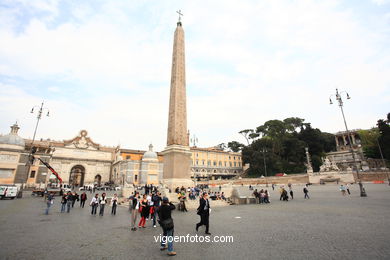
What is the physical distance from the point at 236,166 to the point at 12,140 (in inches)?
2270

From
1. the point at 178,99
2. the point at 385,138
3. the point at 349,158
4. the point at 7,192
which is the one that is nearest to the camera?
the point at 178,99

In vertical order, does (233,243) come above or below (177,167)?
below

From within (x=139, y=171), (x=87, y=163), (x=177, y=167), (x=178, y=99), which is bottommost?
(x=177, y=167)

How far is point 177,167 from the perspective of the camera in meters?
14.3

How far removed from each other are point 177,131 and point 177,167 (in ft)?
9.11

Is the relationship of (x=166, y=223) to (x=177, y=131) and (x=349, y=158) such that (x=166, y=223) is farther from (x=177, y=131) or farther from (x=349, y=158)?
(x=349, y=158)

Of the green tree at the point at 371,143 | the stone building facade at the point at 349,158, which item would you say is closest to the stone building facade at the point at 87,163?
the stone building facade at the point at 349,158

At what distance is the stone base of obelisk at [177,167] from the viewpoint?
46.6ft

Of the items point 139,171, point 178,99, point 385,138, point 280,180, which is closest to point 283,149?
point 280,180

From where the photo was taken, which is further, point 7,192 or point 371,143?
point 371,143

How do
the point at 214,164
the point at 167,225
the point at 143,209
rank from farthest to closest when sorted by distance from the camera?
1. the point at 214,164
2. the point at 143,209
3. the point at 167,225

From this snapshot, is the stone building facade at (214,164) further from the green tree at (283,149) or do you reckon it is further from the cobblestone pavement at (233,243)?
the cobblestone pavement at (233,243)

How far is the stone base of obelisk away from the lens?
46.6 feet

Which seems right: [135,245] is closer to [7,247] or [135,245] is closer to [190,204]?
[7,247]
